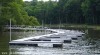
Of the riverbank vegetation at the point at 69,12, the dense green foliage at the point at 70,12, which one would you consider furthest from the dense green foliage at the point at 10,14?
the dense green foliage at the point at 70,12

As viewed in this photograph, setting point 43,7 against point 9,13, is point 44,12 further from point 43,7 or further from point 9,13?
point 9,13

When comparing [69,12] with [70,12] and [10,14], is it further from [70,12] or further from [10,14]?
[10,14]

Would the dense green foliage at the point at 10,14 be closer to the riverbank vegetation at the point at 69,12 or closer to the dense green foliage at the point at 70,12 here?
the riverbank vegetation at the point at 69,12

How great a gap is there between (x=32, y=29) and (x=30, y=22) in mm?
10820

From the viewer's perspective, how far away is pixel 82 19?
14125 cm

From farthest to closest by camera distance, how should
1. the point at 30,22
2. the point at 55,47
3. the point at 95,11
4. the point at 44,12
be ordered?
the point at 44,12 → the point at 95,11 → the point at 30,22 → the point at 55,47

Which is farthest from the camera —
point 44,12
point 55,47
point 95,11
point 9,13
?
point 44,12

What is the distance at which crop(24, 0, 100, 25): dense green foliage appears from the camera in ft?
408

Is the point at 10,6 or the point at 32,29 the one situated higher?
the point at 10,6

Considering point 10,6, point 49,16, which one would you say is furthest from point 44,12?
point 10,6

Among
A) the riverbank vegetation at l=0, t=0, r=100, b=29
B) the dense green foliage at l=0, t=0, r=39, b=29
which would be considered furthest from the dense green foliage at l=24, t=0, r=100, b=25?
the dense green foliage at l=0, t=0, r=39, b=29

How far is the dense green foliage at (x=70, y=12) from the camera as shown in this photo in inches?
4899

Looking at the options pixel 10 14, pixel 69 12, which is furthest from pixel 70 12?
pixel 10 14

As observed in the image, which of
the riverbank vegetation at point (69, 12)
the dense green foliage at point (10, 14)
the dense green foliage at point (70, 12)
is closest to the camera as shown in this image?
the dense green foliage at point (10, 14)
